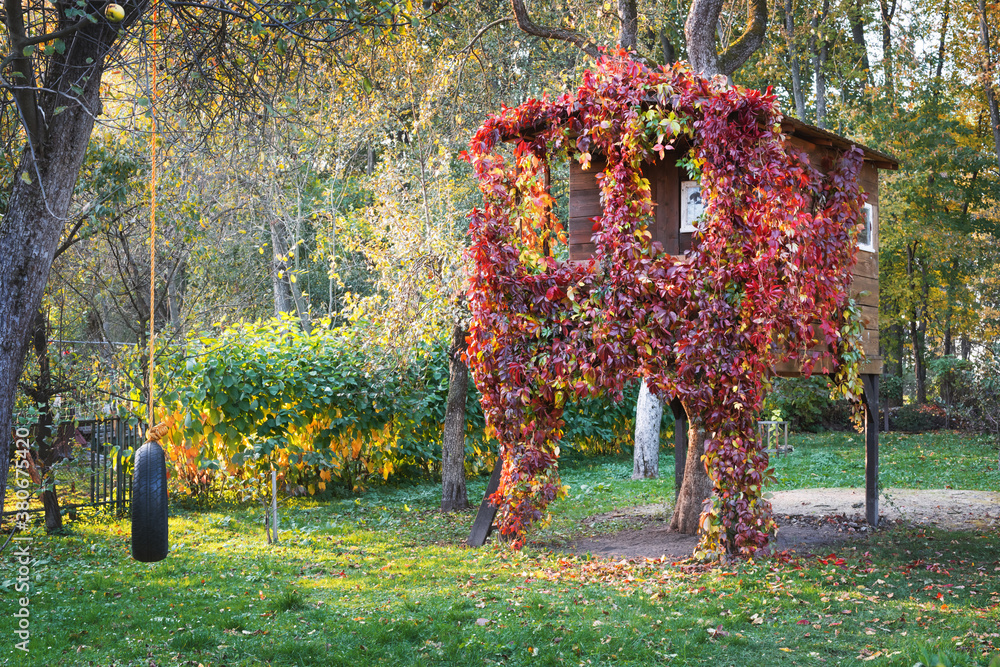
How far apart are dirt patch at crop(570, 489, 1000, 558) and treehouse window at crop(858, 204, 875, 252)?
3.17m

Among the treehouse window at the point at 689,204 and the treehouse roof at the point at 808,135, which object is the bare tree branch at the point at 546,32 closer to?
the treehouse roof at the point at 808,135

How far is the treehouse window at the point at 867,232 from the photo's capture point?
883 centimetres

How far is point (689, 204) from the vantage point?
26.3 feet

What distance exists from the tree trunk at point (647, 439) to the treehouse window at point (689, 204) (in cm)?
504

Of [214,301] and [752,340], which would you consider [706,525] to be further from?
[214,301]

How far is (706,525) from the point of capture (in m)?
7.01

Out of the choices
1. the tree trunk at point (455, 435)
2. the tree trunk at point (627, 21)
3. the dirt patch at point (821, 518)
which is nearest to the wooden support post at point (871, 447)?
the dirt patch at point (821, 518)

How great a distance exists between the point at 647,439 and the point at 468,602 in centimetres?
Result: 746

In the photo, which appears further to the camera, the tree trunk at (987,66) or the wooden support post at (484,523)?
the tree trunk at (987,66)

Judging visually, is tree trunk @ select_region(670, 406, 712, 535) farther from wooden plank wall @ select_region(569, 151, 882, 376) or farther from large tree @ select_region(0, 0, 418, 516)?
large tree @ select_region(0, 0, 418, 516)

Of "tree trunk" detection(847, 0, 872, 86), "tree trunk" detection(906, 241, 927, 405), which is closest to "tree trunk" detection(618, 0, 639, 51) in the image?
"tree trunk" detection(847, 0, 872, 86)

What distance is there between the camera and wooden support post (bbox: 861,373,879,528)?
8930 mm

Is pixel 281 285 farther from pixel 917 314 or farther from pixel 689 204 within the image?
pixel 917 314

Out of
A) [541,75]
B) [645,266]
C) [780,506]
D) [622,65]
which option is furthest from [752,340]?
[541,75]
